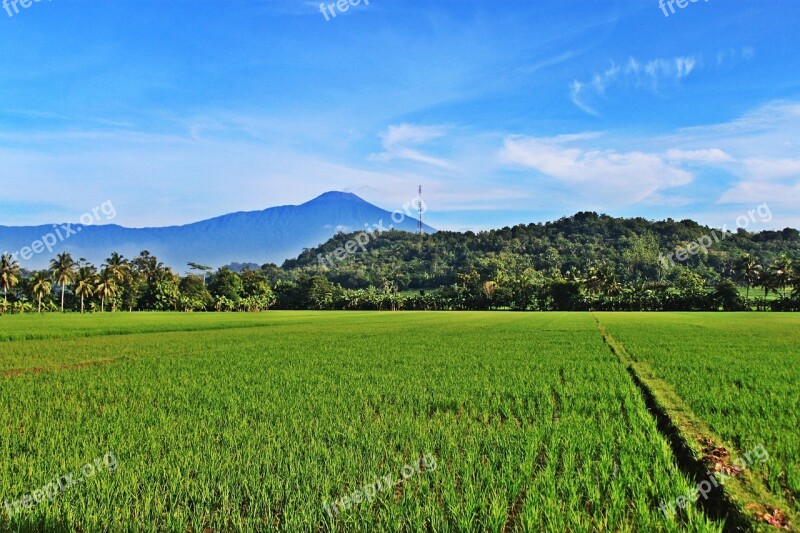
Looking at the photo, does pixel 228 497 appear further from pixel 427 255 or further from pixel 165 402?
pixel 427 255

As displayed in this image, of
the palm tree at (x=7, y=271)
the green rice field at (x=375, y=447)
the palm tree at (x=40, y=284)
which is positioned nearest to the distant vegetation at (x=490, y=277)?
the palm tree at (x=7, y=271)

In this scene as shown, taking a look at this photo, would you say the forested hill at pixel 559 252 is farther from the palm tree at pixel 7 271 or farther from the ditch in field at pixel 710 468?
the ditch in field at pixel 710 468

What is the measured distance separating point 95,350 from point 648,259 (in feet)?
435

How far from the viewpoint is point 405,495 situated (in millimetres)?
5113

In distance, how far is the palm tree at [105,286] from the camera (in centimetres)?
7394

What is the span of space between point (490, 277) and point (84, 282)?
76571 mm

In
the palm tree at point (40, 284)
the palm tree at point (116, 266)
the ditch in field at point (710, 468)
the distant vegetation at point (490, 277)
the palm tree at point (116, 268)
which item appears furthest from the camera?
the palm tree at point (116, 266)

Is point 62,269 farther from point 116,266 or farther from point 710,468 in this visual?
point 710,468

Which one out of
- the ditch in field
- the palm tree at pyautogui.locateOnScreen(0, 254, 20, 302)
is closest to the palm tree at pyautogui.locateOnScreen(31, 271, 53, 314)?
the palm tree at pyautogui.locateOnScreen(0, 254, 20, 302)

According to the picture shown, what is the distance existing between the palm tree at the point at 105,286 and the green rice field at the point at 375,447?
66.7 meters

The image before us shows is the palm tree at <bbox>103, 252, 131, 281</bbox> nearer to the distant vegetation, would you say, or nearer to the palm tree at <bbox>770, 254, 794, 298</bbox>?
the distant vegetation

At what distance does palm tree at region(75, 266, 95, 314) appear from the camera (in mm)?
71938

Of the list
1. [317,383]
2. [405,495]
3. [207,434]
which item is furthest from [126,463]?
[317,383]

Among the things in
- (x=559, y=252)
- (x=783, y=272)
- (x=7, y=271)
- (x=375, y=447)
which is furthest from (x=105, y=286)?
(x=559, y=252)
